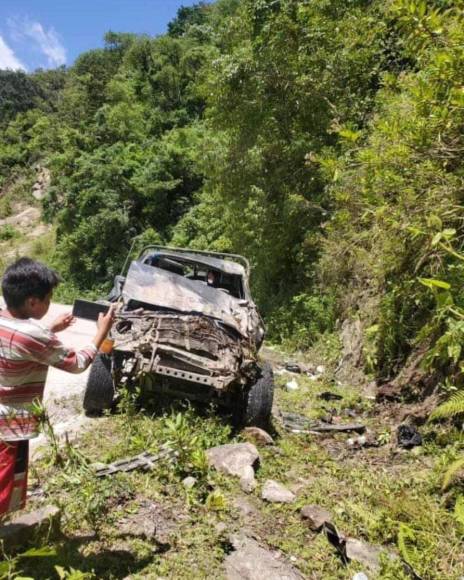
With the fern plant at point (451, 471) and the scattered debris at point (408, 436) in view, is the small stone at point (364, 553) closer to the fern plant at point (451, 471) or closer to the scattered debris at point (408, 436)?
the fern plant at point (451, 471)

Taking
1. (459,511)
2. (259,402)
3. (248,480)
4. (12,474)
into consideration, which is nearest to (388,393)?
Answer: (259,402)

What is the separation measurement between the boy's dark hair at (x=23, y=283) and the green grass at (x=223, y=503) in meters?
1.00

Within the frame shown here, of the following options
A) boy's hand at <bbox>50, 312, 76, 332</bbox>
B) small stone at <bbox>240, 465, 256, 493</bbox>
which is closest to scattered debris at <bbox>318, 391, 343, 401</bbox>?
small stone at <bbox>240, 465, 256, 493</bbox>

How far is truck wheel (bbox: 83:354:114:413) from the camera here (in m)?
4.09

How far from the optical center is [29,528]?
8.01 feet

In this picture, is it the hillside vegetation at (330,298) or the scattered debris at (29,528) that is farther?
the hillside vegetation at (330,298)

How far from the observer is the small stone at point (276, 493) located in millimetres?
3211

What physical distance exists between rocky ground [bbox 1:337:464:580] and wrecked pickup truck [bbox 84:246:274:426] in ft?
0.75

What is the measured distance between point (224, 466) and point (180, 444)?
521 mm

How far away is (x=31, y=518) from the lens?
100.0 inches

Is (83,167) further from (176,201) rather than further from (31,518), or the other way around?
(31,518)

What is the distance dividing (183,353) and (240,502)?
1.34 metres

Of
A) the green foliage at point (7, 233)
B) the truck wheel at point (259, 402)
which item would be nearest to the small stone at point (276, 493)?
the truck wheel at point (259, 402)

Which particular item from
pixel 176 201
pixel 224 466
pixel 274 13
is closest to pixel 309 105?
pixel 274 13
